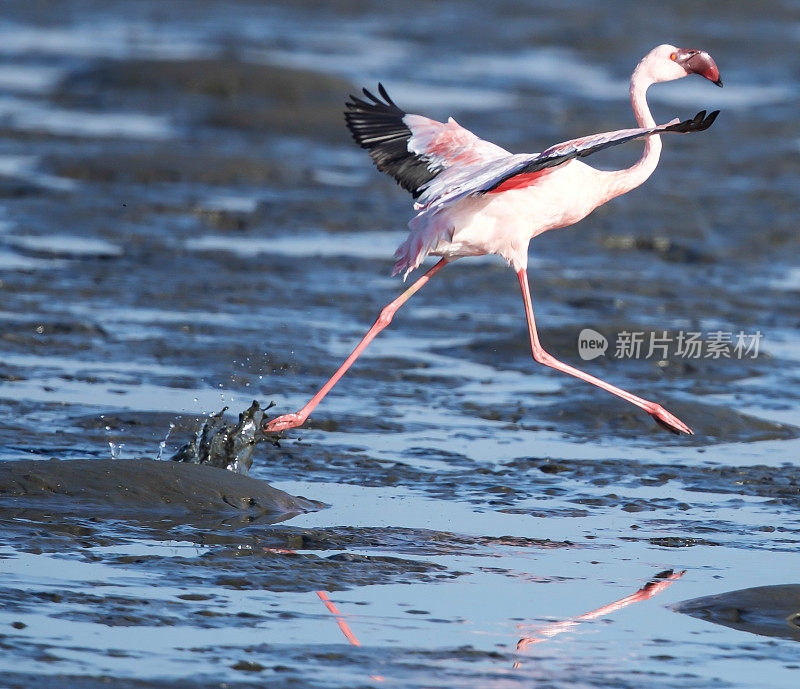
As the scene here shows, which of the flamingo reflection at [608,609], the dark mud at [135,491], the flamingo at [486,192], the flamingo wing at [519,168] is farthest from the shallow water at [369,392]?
the flamingo wing at [519,168]

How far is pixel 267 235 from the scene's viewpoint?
14227mm

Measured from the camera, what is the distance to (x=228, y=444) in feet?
25.3

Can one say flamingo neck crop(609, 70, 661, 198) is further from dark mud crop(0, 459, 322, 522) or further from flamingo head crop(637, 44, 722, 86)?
dark mud crop(0, 459, 322, 522)

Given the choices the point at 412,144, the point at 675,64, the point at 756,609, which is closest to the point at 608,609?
the point at 756,609

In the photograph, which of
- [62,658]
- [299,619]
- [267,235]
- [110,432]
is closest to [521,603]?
[299,619]

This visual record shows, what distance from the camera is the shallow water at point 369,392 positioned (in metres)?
5.60

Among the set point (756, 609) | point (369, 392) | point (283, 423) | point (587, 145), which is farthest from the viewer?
point (369, 392)

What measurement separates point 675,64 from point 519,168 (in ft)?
4.58

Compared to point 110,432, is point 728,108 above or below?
above

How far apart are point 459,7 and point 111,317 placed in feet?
73.0

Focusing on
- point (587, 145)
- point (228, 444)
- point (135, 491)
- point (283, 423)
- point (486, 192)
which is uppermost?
point (587, 145)

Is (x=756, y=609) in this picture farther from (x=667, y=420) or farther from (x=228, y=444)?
(x=228, y=444)

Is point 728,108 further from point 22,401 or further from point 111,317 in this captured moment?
point 22,401

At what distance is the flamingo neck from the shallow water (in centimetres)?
143
